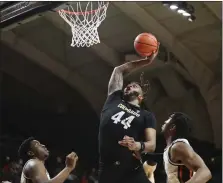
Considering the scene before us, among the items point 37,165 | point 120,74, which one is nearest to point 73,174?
point 37,165

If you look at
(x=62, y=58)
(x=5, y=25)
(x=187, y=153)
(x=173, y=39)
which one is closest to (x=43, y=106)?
(x=62, y=58)

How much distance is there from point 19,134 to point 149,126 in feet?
27.5

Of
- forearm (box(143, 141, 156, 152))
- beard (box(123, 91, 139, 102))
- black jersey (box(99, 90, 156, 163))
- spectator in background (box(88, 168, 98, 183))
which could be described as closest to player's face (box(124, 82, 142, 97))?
beard (box(123, 91, 139, 102))

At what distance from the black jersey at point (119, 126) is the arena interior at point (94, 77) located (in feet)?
15.7

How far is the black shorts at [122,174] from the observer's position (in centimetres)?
373

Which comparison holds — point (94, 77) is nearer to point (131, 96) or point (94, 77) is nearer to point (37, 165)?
point (37, 165)

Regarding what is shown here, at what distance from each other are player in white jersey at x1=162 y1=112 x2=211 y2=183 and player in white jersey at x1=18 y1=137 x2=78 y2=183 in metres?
0.79

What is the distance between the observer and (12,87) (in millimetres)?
12336

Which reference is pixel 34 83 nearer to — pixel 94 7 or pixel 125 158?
pixel 94 7

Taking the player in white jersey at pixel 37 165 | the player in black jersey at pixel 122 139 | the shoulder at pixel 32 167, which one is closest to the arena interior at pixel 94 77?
the player in white jersey at pixel 37 165

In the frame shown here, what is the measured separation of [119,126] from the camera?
148 inches

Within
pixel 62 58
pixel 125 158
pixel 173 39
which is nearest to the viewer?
pixel 125 158

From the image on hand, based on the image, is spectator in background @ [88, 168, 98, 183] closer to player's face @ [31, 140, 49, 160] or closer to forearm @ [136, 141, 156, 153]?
player's face @ [31, 140, 49, 160]

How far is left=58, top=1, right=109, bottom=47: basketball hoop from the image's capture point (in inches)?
284
